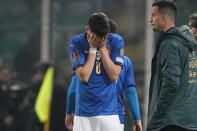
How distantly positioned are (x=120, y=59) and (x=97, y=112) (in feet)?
1.72

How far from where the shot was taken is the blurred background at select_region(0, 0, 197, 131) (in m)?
13.3

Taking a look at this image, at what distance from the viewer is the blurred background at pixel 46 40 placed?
43.6 feet

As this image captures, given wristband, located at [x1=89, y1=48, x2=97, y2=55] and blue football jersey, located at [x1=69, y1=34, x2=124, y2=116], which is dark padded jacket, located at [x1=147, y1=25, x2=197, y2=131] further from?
wristband, located at [x1=89, y1=48, x2=97, y2=55]

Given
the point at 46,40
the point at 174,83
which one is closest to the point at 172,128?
the point at 174,83

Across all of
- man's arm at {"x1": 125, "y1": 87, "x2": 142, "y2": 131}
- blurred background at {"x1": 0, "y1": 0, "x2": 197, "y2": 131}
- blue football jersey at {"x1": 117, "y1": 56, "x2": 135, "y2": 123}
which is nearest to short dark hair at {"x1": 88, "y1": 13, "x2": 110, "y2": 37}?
blue football jersey at {"x1": 117, "y1": 56, "x2": 135, "y2": 123}

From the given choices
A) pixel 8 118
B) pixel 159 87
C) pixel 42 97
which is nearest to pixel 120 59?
pixel 159 87

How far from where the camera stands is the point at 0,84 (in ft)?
44.1

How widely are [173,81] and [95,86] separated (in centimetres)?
76

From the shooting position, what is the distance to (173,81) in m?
5.84

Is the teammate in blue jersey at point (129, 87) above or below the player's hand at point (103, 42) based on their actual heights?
below

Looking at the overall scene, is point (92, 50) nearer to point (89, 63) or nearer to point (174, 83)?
point (89, 63)

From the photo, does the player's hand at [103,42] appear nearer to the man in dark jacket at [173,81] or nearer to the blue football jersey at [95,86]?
the blue football jersey at [95,86]

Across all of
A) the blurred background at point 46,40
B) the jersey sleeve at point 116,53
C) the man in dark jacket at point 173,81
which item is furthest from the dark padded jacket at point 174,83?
the blurred background at point 46,40

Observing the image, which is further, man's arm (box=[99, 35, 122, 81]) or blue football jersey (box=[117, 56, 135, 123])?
blue football jersey (box=[117, 56, 135, 123])
